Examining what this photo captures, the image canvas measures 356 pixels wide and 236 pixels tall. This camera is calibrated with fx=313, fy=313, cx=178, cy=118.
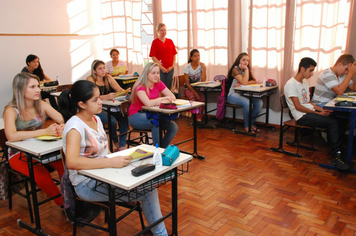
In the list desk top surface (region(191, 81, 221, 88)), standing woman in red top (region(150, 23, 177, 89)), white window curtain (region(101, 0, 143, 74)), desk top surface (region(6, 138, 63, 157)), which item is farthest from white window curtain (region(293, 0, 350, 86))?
desk top surface (region(6, 138, 63, 157))

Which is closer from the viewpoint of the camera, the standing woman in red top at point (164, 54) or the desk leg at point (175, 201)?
the desk leg at point (175, 201)

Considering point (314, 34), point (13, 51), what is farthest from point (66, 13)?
point (314, 34)

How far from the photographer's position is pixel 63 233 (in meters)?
2.52

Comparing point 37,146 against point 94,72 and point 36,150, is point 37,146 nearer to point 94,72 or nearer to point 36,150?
point 36,150

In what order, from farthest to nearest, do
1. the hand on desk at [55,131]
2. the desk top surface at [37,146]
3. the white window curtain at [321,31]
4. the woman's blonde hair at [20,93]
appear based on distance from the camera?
the white window curtain at [321,31] < the woman's blonde hair at [20,93] < the hand on desk at [55,131] < the desk top surface at [37,146]

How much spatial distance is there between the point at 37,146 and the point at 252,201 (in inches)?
75.8

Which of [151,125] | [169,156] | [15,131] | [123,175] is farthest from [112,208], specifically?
[151,125]

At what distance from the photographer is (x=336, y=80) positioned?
4.11m

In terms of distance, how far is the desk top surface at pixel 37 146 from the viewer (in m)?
2.24

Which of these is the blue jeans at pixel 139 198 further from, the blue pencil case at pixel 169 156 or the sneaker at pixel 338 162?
the sneaker at pixel 338 162

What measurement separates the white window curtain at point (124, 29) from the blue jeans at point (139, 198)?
5188 mm

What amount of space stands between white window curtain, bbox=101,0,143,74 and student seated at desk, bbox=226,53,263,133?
2.54 metres

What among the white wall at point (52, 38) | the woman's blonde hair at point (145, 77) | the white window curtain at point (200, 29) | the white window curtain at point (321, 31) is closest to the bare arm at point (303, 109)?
the white window curtain at point (321, 31)

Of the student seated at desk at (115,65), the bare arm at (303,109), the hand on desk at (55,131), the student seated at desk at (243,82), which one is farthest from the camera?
the student seated at desk at (115,65)
